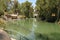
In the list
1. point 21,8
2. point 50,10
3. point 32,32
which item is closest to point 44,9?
point 50,10

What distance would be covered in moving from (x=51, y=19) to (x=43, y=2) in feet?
17.3

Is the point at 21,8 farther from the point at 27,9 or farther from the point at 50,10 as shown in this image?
the point at 50,10

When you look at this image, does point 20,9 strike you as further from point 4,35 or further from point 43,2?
point 4,35

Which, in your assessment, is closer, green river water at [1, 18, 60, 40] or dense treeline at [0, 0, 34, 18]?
green river water at [1, 18, 60, 40]

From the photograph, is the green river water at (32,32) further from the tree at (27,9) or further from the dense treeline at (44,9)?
the tree at (27,9)

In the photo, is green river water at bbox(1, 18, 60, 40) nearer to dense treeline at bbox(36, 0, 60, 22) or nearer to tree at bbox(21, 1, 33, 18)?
dense treeline at bbox(36, 0, 60, 22)

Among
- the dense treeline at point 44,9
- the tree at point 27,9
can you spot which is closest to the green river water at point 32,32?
the dense treeline at point 44,9

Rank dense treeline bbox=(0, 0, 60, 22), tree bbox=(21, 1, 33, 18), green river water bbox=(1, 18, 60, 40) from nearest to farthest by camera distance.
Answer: green river water bbox=(1, 18, 60, 40), dense treeline bbox=(0, 0, 60, 22), tree bbox=(21, 1, 33, 18)

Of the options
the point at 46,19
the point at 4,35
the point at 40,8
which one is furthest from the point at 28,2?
the point at 4,35

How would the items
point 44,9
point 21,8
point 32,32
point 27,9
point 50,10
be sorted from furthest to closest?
point 21,8, point 27,9, point 44,9, point 50,10, point 32,32

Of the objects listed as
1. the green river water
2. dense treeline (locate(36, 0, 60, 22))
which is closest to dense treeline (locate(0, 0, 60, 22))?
dense treeline (locate(36, 0, 60, 22))

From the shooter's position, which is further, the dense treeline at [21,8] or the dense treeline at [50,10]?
the dense treeline at [21,8]

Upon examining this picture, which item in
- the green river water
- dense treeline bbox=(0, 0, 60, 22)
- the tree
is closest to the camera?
the green river water

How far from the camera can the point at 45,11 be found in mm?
41375
